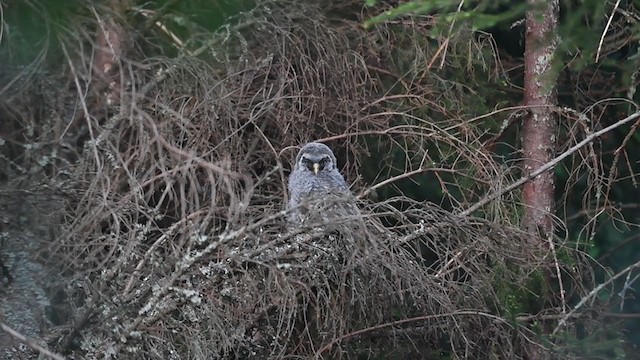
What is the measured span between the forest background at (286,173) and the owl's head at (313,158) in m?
0.08

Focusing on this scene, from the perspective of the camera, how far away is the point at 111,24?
17.7 ft

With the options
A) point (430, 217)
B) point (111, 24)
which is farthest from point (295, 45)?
point (430, 217)

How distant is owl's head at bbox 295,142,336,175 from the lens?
5989 mm

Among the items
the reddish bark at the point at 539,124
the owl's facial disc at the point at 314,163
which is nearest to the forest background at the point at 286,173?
the reddish bark at the point at 539,124

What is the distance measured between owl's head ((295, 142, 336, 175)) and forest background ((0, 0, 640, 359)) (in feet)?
0.25

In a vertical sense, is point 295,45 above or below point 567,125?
above

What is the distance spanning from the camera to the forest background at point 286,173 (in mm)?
4391

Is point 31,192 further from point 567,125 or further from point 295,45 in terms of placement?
point 567,125

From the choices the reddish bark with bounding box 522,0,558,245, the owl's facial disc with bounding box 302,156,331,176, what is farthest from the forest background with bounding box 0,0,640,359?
the owl's facial disc with bounding box 302,156,331,176

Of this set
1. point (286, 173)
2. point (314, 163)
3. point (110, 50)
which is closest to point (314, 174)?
point (314, 163)

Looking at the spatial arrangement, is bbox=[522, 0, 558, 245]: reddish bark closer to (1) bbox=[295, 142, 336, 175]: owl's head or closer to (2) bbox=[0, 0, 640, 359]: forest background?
(2) bbox=[0, 0, 640, 359]: forest background

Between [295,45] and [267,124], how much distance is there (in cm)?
44

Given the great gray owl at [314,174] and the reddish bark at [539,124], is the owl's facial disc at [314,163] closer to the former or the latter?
the great gray owl at [314,174]

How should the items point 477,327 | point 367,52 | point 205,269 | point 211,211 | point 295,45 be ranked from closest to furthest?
1. point 211,211
2. point 205,269
3. point 477,327
4. point 295,45
5. point 367,52
